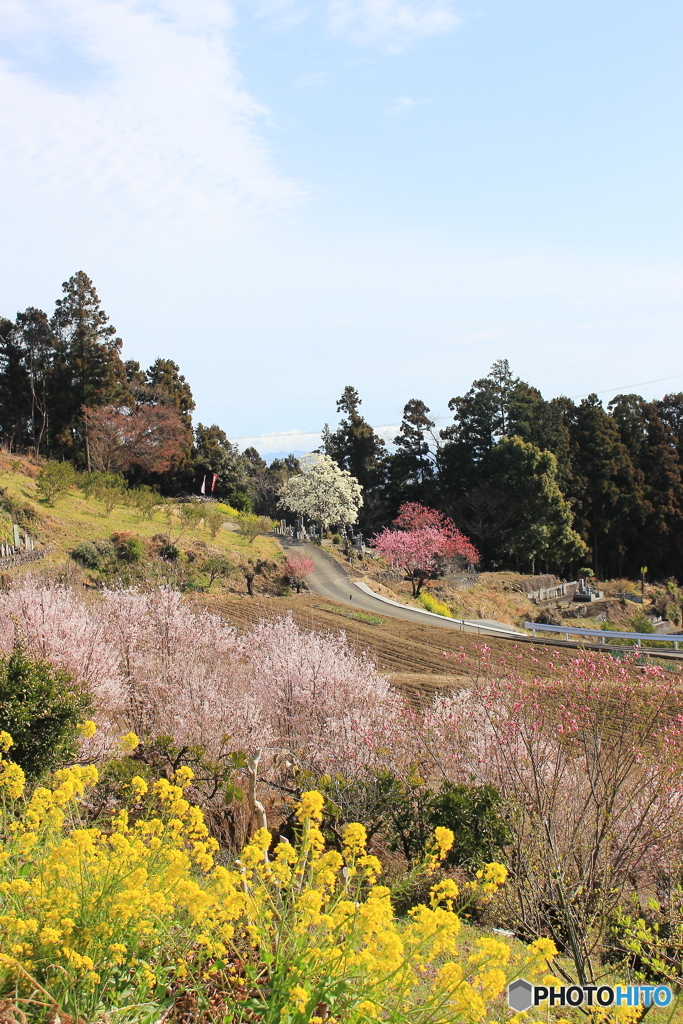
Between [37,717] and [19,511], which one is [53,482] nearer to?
[19,511]

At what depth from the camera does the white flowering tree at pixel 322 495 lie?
1716 inches

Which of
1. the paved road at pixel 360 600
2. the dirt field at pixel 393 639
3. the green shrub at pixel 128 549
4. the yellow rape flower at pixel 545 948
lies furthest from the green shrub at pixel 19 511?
the yellow rape flower at pixel 545 948

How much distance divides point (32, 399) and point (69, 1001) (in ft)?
133

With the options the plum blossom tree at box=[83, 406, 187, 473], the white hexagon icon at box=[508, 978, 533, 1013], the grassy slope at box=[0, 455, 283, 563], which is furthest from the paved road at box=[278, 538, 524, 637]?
the white hexagon icon at box=[508, 978, 533, 1013]

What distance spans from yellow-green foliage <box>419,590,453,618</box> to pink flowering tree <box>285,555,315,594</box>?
520cm

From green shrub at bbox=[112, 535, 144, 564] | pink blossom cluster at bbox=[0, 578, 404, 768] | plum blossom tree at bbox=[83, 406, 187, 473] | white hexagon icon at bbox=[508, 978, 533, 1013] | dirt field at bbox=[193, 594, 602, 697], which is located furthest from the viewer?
plum blossom tree at bbox=[83, 406, 187, 473]

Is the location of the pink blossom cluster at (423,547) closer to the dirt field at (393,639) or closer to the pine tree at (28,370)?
the dirt field at (393,639)

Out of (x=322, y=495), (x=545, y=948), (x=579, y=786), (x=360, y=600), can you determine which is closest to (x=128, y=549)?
(x=360, y=600)

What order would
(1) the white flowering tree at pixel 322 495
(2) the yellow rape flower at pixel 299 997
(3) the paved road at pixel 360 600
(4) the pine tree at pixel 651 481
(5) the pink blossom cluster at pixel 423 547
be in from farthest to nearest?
(4) the pine tree at pixel 651 481
(1) the white flowering tree at pixel 322 495
(5) the pink blossom cluster at pixel 423 547
(3) the paved road at pixel 360 600
(2) the yellow rape flower at pixel 299 997

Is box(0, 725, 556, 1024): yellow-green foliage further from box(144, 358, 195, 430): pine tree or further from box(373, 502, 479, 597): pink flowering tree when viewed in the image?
box(144, 358, 195, 430): pine tree

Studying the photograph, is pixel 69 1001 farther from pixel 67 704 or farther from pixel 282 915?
pixel 67 704

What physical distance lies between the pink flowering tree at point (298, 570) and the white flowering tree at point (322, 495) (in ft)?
37.6

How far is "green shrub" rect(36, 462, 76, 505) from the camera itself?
27.7 m

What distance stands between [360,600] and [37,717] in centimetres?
2294
